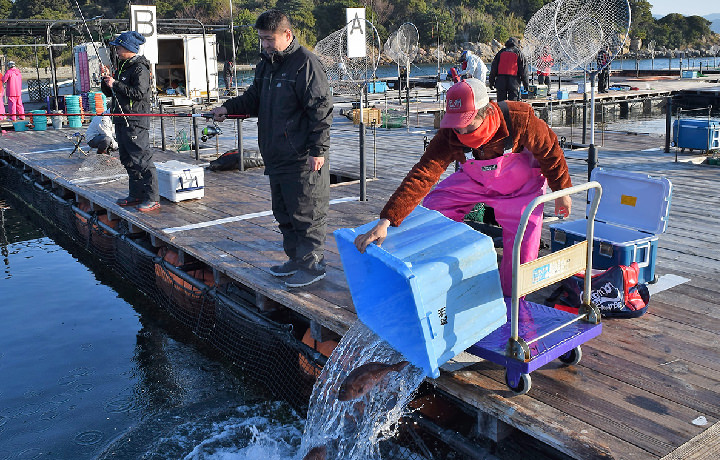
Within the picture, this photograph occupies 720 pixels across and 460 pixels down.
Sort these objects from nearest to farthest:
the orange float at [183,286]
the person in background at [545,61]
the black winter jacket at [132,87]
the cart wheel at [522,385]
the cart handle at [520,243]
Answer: the cart handle at [520,243]
the cart wheel at [522,385]
the orange float at [183,286]
the black winter jacket at [132,87]
the person in background at [545,61]

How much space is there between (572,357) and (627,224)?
1.54m

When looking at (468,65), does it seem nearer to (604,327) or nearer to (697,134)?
(697,134)

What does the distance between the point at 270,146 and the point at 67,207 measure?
6.64 m

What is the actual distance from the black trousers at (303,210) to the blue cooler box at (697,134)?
7.74 meters

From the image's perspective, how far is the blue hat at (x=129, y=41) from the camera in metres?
7.38

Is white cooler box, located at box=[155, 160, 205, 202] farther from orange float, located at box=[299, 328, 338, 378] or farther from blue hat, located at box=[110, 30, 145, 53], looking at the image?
orange float, located at box=[299, 328, 338, 378]

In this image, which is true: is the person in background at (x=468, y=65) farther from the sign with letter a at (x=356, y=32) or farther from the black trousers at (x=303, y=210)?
the black trousers at (x=303, y=210)

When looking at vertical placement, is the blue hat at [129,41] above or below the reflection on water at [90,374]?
above

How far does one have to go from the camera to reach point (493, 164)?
13.6ft

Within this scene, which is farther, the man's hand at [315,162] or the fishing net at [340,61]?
the fishing net at [340,61]

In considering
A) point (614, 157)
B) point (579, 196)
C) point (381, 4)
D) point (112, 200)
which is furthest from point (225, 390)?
point (381, 4)

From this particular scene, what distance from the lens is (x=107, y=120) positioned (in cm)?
1264

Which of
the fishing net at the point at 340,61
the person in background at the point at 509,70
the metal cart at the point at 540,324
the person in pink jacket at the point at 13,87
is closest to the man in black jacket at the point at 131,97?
the metal cart at the point at 540,324

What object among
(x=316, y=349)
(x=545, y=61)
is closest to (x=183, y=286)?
(x=316, y=349)
